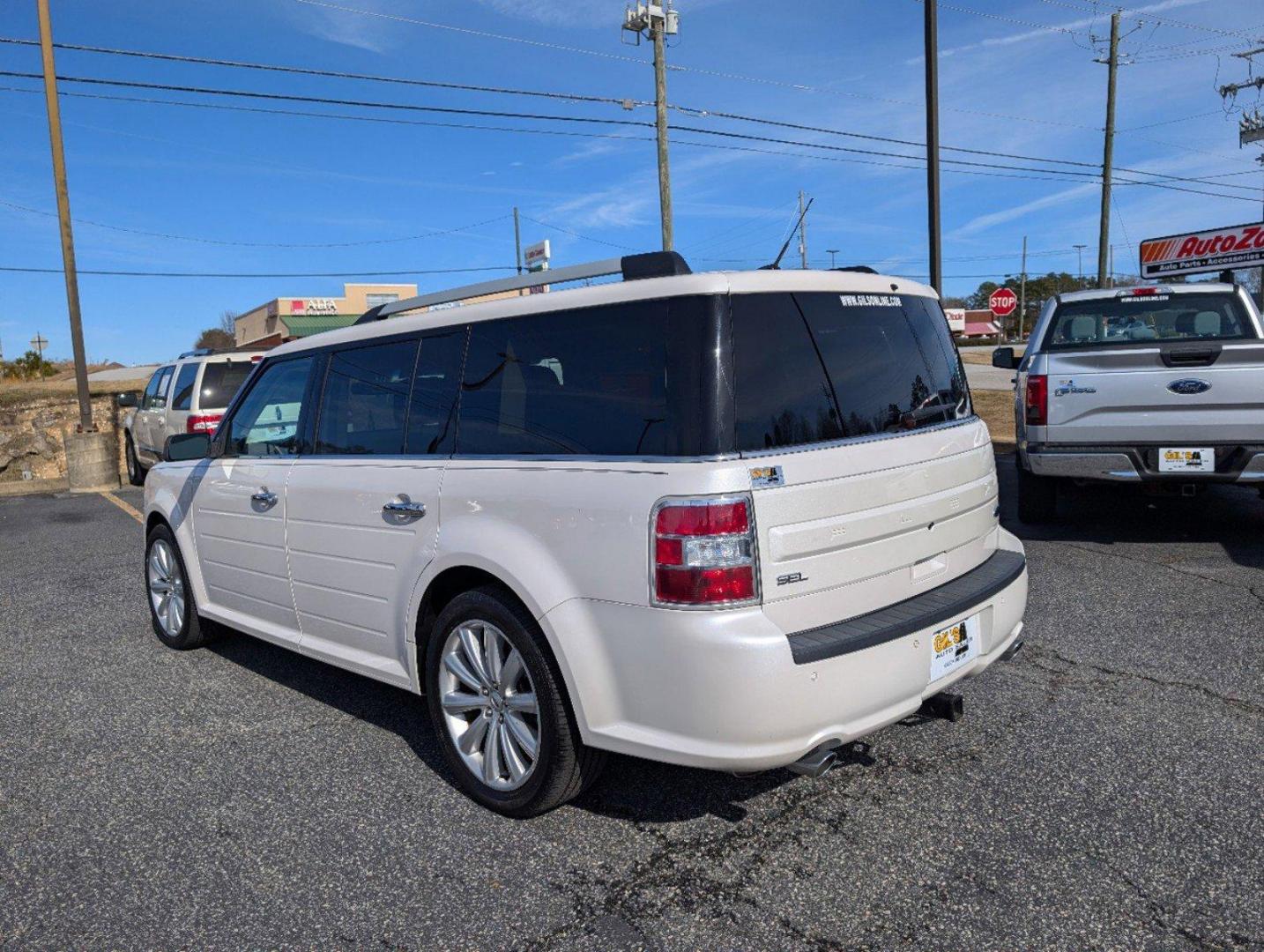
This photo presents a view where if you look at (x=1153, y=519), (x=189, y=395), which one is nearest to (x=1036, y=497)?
(x=1153, y=519)

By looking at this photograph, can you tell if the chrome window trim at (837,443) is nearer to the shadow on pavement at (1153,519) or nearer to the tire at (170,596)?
the tire at (170,596)

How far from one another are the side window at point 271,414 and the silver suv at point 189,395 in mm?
7840

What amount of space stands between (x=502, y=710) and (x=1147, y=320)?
23.2ft

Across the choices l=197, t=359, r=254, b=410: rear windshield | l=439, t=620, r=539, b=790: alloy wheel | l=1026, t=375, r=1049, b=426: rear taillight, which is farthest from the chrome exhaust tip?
l=197, t=359, r=254, b=410: rear windshield

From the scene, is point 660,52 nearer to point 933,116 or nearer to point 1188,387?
point 933,116

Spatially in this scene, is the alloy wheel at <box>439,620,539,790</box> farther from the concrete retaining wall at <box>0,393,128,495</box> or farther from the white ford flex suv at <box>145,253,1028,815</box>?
the concrete retaining wall at <box>0,393,128,495</box>

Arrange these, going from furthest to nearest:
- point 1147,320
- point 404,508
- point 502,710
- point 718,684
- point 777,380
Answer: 1. point 1147,320
2. point 404,508
3. point 502,710
4. point 777,380
5. point 718,684

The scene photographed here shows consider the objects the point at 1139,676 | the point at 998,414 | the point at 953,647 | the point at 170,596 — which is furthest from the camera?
the point at 998,414

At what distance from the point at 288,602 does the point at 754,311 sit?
2.65 m

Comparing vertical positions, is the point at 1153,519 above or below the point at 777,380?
below

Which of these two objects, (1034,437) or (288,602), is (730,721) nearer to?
(288,602)

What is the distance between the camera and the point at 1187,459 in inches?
266

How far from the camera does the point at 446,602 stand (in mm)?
3646

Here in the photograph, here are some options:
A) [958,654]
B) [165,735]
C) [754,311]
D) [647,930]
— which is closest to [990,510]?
[958,654]
